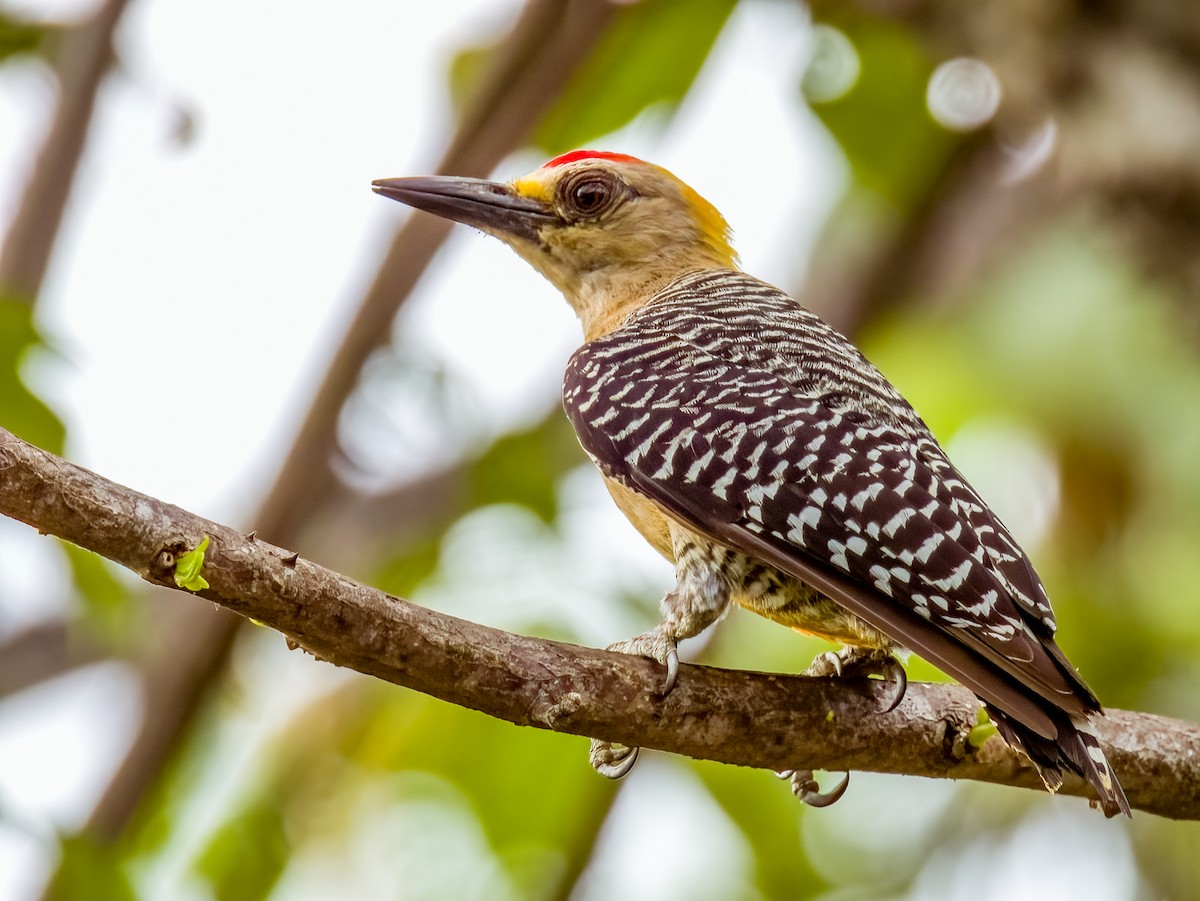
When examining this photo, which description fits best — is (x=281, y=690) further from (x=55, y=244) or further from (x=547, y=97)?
(x=547, y=97)

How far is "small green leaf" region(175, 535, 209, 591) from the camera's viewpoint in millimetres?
2941

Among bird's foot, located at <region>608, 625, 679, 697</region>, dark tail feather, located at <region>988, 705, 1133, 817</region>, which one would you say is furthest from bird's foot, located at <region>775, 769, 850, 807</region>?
dark tail feather, located at <region>988, 705, 1133, 817</region>

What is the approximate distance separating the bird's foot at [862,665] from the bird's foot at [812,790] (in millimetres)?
409

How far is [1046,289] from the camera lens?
6398 millimetres

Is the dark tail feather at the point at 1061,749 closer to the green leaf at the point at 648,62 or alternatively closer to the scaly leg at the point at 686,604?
the scaly leg at the point at 686,604

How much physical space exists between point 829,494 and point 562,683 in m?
1.03

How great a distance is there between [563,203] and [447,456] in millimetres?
1767

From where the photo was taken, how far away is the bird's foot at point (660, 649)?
3639 mm

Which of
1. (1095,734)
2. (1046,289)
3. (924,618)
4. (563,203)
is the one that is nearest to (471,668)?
(924,618)

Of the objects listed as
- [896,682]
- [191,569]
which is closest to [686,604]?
[896,682]

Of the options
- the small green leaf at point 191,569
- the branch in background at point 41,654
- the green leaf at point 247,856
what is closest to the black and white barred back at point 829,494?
the small green leaf at point 191,569

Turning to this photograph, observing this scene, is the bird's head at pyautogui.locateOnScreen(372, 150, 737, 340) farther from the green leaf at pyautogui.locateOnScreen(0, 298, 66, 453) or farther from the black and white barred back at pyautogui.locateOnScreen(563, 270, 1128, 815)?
the green leaf at pyautogui.locateOnScreen(0, 298, 66, 453)

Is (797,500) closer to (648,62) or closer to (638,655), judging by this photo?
(638,655)

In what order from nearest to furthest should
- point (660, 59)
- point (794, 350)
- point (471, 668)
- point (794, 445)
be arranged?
point (471, 668)
point (794, 445)
point (794, 350)
point (660, 59)
